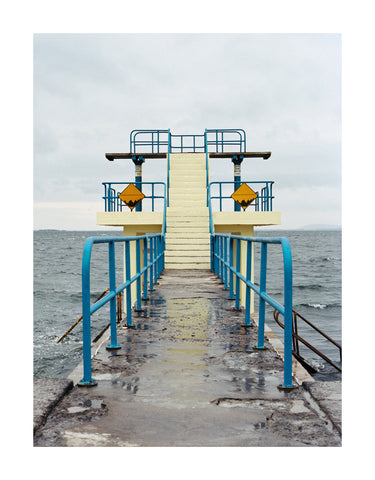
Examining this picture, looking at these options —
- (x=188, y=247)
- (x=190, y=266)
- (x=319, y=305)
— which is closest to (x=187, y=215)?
(x=188, y=247)

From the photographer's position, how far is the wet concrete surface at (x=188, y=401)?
2.65 m

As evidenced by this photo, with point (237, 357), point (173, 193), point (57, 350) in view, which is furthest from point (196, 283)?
point (57, 350)

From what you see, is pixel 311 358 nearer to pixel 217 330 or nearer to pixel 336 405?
pixel 217 330

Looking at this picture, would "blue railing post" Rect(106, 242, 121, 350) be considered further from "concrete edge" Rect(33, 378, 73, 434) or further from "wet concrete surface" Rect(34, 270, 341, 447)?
"concrete edge" Rect(33, 378, 73, 434)

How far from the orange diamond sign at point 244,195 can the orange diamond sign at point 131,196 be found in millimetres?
3250

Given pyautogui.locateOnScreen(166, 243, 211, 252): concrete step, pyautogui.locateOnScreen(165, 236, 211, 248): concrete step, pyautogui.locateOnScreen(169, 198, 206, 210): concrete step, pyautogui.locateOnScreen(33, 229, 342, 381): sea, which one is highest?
pyautogui.locateOnScreen(169, 198, 206, 210): concrete step

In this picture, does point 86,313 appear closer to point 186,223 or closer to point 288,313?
point 288,313

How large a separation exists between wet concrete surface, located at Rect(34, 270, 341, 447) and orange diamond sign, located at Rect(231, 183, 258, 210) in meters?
9.69

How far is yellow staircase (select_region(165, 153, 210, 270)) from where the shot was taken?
43.1ft

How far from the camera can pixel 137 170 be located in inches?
746

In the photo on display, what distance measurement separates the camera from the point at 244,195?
48.3ft

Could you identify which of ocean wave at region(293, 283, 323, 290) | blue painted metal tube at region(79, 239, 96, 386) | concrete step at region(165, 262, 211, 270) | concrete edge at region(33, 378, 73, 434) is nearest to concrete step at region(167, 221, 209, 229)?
concrete step at region(165, 262, 211, 270)

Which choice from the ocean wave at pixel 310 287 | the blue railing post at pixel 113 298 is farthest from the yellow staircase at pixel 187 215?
the ocean wave at pixel 310 287

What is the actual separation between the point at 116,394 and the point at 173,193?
532 inches
